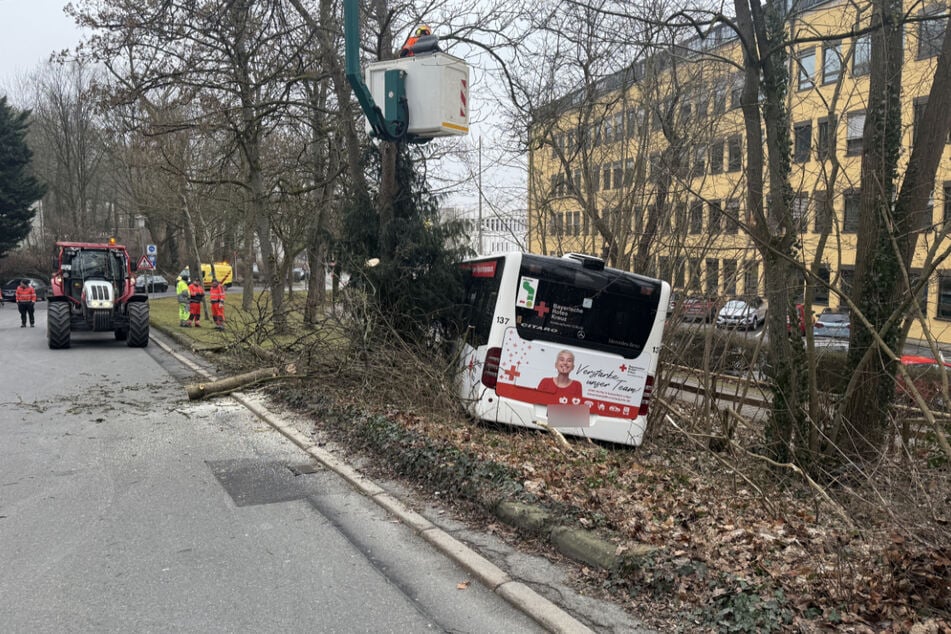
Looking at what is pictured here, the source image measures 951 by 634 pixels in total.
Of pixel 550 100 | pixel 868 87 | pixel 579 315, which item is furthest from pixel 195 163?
pixel 868 87

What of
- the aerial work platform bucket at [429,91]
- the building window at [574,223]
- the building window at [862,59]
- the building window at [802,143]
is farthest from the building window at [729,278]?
the building window at [574,223]

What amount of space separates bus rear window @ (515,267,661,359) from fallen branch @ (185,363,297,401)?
4281 millimetres

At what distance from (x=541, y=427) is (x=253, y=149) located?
12765mm

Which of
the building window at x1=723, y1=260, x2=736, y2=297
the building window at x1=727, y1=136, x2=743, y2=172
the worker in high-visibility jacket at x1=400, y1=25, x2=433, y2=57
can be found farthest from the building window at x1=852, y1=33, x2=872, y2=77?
the worker in high-visibility jacket at x1=400, y1=25, x2=433, y2=57

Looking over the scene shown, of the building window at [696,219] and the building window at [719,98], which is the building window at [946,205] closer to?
the building window at [696,219]

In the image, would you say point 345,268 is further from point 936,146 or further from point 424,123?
point 936,146

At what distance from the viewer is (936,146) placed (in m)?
7.52

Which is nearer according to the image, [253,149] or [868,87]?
[868,87]

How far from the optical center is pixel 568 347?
7.95 metres

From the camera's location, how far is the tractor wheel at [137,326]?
705 inches

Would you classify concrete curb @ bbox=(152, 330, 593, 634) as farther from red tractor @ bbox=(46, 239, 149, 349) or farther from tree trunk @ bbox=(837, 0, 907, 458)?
red tractor @ bbox=(46, 239, 149, 349)

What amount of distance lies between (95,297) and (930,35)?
17.8 m

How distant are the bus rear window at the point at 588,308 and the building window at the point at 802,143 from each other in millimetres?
2487

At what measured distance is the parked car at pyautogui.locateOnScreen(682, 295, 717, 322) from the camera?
9961mm
